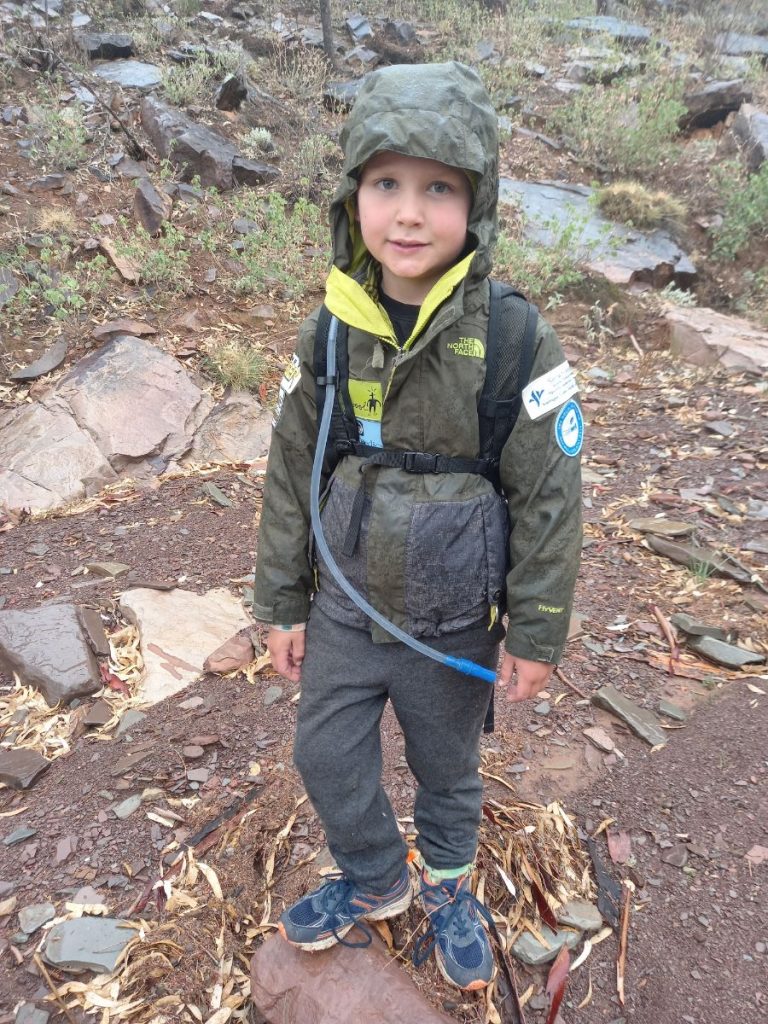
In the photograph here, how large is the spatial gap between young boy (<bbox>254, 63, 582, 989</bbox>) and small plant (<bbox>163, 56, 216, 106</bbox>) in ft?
29.4

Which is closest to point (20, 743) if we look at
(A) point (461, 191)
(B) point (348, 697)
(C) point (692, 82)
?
(B) point (348, 697)

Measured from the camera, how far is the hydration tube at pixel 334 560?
5.57ft

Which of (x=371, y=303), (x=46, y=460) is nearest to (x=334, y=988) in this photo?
(x=371, y=303)

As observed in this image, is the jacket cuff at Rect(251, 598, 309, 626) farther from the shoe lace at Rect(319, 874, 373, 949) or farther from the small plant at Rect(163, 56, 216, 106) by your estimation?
the small plant at Rect(163, 56, 216, 106)

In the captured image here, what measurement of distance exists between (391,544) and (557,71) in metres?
13.0

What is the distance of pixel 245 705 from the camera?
333cm

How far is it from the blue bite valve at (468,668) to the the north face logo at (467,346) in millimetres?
696

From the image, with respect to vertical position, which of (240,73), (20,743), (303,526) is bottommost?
(20,743)

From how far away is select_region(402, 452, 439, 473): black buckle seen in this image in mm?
1681

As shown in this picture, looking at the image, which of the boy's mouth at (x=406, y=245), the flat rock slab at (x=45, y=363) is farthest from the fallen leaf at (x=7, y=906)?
the flat rock slab at (x=45, y=363)

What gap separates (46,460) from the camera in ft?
17.2

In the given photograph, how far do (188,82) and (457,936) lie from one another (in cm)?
1014

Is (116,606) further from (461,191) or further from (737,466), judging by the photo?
(737,466)

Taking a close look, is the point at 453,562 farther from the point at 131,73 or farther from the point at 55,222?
the point at 131,73
